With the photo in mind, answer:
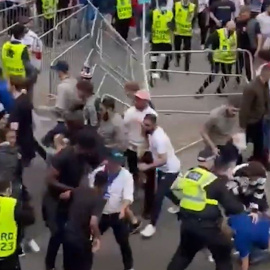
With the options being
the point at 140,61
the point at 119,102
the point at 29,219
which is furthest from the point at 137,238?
the point at 140,61

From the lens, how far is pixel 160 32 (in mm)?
15391

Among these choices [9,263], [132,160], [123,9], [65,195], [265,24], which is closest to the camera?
[9,263]

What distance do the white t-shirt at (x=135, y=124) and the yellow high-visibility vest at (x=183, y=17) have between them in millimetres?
6475

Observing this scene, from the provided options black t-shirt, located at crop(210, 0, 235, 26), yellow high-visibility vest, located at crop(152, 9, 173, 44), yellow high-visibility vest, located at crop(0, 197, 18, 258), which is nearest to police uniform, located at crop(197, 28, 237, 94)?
yellow high-visibility vest, located at crop(152, 9, 173, 44)

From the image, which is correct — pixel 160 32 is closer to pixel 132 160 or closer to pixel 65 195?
pixel 132 160

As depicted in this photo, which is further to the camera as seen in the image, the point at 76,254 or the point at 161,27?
the point at 161,27

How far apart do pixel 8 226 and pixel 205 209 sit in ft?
5.99

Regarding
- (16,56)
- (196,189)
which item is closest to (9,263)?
(196,189)

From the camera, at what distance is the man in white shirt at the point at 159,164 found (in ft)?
30.4

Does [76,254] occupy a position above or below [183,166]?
above

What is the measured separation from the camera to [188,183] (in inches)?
307

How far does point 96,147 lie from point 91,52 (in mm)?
4846

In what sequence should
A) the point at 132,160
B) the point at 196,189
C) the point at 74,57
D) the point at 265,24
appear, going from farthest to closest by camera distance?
the point at 265,24, the point at 74,57, the point at 132,160, the point at 196,189

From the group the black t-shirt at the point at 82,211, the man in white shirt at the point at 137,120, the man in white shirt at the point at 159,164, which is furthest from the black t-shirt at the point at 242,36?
the black t-shirt at the point at 82,211
